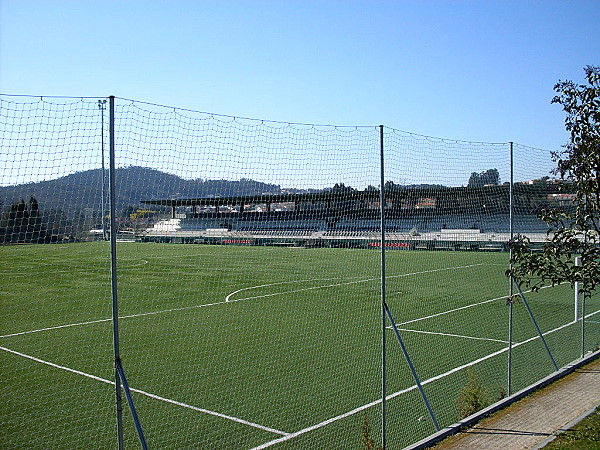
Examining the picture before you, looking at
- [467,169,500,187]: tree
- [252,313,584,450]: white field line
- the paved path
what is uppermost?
[467,169,500,187]: tree

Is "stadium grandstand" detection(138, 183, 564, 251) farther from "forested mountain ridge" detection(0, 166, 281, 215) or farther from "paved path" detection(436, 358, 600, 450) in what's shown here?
"paved path" detection(436, 358, 600, 450)

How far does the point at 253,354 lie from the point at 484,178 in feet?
17.3

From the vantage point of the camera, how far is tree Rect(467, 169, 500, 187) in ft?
28.0

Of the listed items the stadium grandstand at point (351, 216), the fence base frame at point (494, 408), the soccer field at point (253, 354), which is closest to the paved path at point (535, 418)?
the fence base frame at point (494, 408)

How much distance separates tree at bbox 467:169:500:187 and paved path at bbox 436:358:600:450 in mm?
3026

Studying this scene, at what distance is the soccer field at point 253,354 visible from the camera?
Result: 23.6 feet

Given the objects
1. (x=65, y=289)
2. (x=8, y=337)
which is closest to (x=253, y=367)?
(x=8, y=337)

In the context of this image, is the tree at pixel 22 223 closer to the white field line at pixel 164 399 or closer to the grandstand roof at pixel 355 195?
the grandstand roof at pixel 355 195

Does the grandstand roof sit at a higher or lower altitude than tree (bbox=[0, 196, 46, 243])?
higher

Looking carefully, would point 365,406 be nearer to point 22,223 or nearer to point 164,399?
point 164,399

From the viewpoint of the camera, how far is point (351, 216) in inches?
326

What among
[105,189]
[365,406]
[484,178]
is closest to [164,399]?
[365,406]

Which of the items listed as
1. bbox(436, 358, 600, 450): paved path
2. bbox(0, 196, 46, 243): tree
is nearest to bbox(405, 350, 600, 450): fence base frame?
bbox(436, 358, 600, 450): paved path

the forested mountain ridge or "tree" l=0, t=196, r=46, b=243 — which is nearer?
the forested mountain ridge
